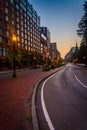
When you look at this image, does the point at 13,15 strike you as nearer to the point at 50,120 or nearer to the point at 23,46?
the point at 23,46

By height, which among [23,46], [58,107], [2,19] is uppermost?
[2,19]

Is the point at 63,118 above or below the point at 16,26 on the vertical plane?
below

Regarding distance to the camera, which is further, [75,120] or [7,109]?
[7,109]

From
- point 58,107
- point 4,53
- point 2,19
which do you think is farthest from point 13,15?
point 58,107

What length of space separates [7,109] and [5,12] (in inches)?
2671

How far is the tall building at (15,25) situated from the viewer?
228 feet

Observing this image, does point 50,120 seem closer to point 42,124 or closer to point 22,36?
point 42,124

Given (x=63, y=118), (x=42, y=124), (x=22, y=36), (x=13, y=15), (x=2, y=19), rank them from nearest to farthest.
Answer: (x=42, y=124) → (x=63, y=118) → (x=2, y=19) → (x=13, y=15) → (x=22, y=36)

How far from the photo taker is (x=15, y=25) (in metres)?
82.9

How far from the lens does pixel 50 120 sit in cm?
672

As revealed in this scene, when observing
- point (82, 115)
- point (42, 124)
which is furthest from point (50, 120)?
point (82, 115)

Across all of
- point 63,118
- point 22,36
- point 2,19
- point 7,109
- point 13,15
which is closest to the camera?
point 63,118

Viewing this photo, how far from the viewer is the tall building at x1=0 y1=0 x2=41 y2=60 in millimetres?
69375

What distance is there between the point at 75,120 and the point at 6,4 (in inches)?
2832
